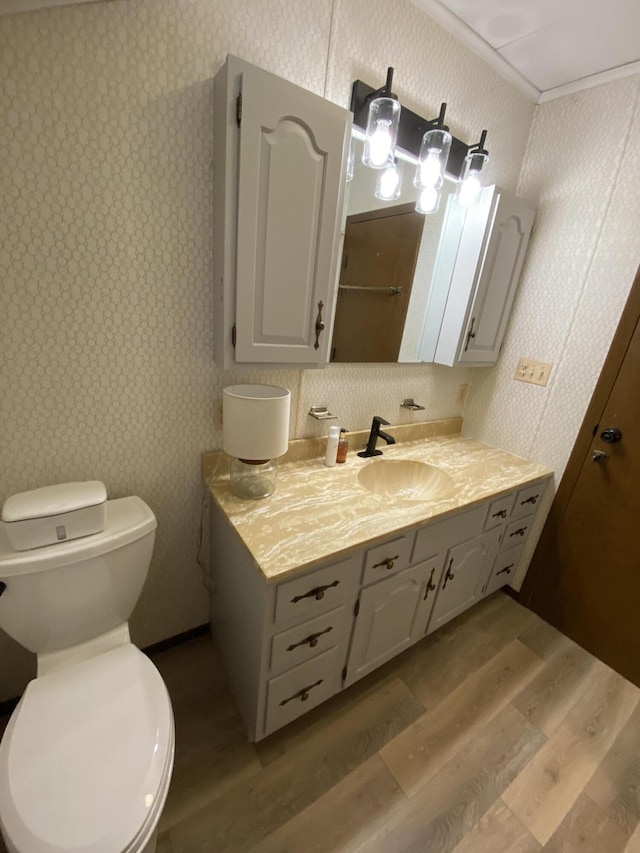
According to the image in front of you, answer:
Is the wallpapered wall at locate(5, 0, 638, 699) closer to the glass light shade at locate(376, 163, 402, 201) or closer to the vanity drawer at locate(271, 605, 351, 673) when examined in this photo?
the glass light shade at locate(376, 163, 402, 201)

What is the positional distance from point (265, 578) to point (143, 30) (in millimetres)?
1347

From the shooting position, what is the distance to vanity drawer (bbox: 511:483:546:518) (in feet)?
5.16

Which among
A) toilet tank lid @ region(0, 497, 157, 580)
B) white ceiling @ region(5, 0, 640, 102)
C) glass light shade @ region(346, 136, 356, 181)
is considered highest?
white ceiling @ region(5, 0, 640, 102)

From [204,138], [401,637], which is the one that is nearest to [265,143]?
[204,138]

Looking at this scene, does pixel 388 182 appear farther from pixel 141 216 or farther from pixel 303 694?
pixel 303 694

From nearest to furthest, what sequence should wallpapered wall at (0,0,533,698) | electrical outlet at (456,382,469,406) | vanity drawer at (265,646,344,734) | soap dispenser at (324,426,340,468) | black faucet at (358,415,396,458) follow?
wallpapered wall at (0,0,533,698), vanity drawer at (265,646,344,734), soap dispenser at (324,426,340,468), black faucet at (358,415,396,458), electrical outlet at (456,382,469,406)

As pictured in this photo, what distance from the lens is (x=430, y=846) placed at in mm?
965

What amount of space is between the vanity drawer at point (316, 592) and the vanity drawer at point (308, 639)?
36 millimetres

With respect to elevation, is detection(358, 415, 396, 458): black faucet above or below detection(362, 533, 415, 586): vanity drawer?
above

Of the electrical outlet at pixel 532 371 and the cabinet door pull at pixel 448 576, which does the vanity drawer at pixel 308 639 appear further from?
the electrical outlet at pixel 532 371

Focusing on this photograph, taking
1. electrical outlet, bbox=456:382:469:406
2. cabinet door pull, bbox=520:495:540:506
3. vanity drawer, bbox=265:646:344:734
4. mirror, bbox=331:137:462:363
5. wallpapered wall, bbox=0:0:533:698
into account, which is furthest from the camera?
electrical outlet, bbox=456:382:469:406

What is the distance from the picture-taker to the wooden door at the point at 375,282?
131cm

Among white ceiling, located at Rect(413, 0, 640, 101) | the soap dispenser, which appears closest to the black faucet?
the soap dispenser

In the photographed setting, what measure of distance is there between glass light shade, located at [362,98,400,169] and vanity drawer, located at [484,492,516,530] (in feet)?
4.40
